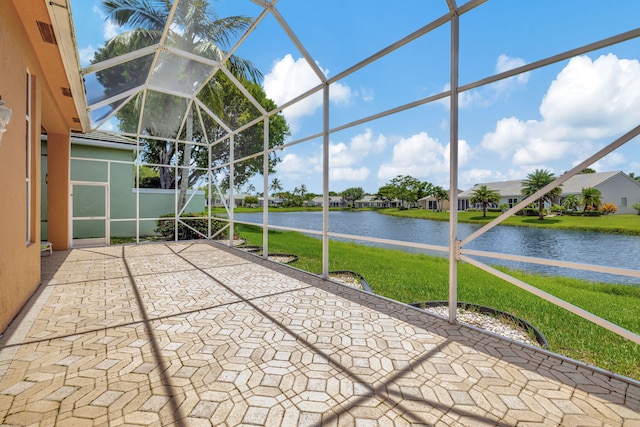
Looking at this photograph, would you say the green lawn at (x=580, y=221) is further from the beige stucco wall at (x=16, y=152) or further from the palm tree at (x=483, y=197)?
the beige stucco wall at (x=16, y=152)

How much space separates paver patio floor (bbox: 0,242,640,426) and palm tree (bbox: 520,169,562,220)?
1424 mm

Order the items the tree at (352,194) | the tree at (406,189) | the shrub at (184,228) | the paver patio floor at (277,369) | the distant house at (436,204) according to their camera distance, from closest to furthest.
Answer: the paver patio floor at (277,369)
the distant house at (436,204)
the tree at (406,189)
the shrub at (184,228)
the tree at (352,194)

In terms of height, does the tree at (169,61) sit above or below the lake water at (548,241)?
above

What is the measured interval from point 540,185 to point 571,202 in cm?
47

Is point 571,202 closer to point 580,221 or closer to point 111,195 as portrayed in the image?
point 580,221

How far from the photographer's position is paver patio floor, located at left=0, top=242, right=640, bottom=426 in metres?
1.75

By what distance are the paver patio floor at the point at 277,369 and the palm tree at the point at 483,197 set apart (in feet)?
4.62

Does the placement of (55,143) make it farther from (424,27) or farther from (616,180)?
(616,180)

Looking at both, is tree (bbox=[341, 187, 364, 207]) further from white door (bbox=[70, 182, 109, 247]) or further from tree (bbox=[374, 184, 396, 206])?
white door (bbox=[70, 182, 109, 247])

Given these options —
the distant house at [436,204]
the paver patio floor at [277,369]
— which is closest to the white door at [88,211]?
the paver patio floor at [277,369]

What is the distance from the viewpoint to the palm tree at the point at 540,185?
284 cm

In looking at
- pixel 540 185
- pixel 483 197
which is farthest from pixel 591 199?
pixel 483 197

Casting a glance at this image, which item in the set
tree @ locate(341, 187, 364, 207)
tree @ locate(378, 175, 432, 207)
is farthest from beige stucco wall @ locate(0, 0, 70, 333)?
tree @ locate(341, 187, 364, 207)

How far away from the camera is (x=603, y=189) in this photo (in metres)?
2.92
